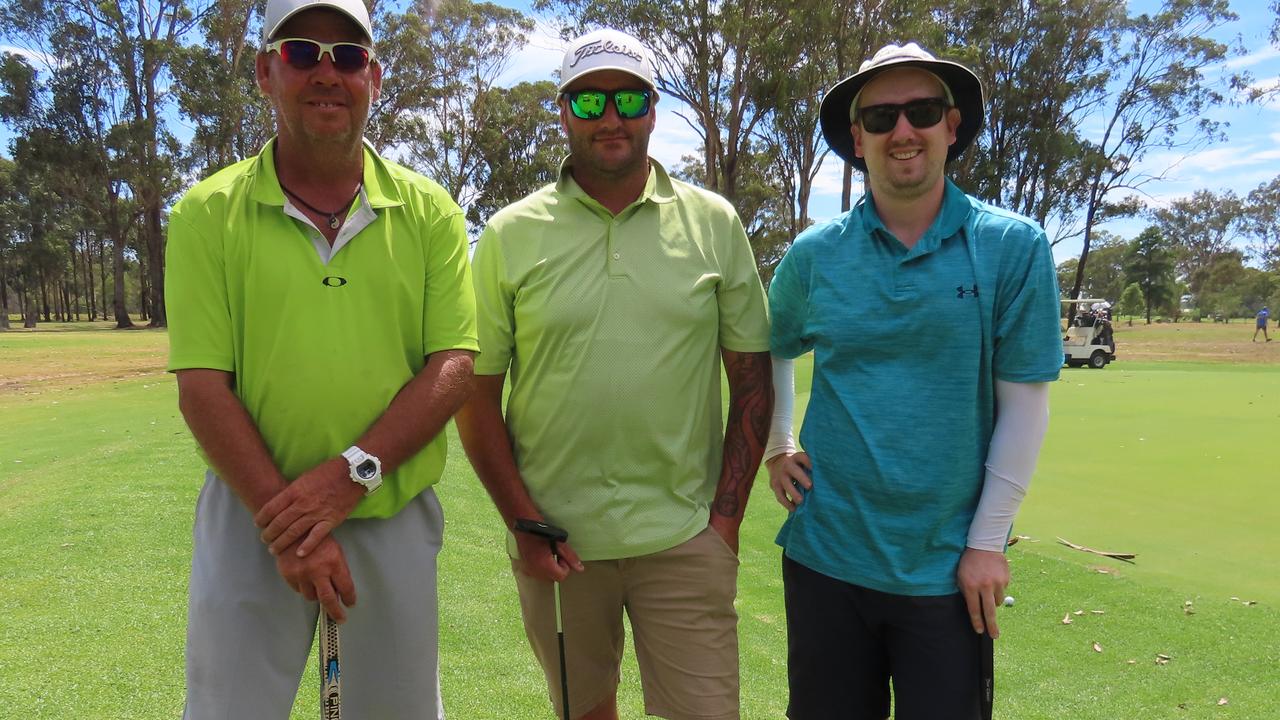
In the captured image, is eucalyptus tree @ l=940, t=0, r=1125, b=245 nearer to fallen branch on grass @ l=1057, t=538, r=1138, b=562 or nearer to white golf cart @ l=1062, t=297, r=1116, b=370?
white golf cart @ l=1062, t=297, r=1116, b=370

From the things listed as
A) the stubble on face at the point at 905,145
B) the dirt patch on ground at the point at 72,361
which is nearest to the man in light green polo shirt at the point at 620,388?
the stubble on face at the point at 905,145

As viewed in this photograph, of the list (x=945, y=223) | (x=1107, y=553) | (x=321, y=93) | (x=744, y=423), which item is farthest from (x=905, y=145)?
(x=1107, y=553)

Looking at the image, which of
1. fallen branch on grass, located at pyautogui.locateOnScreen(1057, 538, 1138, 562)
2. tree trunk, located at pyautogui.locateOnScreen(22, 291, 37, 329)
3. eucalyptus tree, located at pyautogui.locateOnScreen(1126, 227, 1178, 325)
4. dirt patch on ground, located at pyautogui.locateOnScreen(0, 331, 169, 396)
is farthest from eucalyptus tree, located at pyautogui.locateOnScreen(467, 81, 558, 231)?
eucalyptus tree, located at pyautogui.locateOnScreen(1126, 227, 1178, 325)

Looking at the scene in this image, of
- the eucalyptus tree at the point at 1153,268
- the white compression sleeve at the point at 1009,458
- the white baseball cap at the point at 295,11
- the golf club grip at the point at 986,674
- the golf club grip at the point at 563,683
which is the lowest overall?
the golf club grip at the point at 563,683

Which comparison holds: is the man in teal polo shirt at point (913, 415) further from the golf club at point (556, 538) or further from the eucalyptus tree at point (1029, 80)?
the eucalyptus tree at point (1029, 80)

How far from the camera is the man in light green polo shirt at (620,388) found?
241 centimetres

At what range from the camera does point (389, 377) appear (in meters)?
1.99

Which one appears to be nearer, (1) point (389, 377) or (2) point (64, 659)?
(1) point (389, 377)

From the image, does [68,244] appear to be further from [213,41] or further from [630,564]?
[630,564]

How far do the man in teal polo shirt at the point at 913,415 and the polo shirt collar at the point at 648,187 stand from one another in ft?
1.54

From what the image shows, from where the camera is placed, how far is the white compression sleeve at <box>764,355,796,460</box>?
8.70 feet

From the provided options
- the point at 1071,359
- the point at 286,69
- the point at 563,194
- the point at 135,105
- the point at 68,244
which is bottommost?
the point at 1071,359

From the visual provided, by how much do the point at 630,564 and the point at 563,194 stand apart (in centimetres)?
112

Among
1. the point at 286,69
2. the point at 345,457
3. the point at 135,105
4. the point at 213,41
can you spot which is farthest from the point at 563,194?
the point at 135,105
